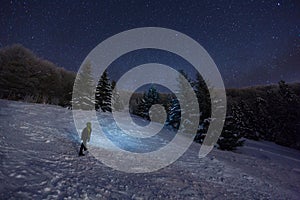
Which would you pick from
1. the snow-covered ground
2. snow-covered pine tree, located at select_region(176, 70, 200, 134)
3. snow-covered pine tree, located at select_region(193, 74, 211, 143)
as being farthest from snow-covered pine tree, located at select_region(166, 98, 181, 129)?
the snow-covered ground

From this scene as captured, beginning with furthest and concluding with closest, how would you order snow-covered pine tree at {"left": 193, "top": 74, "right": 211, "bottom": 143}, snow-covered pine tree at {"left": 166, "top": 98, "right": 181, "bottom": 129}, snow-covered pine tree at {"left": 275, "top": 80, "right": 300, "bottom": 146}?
snow-covered pine tree at {"left": 275, "top": 80, "right": 300, "bottom": 146} < snow-covered pine tree at {"left": 166, "top": 98, "right": 181, "bottom": 129} < snow-covered pine tree at {"left": 193, "top": 74, "right": 211, "bottom": 143}

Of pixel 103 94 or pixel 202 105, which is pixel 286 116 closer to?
pixel 202 105

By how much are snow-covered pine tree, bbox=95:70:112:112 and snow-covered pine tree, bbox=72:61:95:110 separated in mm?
1512

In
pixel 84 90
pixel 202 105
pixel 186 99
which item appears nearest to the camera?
pixel 202 105

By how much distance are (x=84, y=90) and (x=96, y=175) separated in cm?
2077

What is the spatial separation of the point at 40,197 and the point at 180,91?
63.1 feet

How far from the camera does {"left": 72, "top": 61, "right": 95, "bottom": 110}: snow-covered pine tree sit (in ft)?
84.2

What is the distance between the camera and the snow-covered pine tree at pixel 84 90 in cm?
2566

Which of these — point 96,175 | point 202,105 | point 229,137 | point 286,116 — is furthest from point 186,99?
point 286,116

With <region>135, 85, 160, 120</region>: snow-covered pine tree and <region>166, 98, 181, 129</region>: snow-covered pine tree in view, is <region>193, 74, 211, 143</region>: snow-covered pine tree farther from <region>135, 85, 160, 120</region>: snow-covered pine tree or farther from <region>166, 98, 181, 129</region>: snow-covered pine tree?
<region>135, 85, 160, 120</region>: snow-covered pine tree

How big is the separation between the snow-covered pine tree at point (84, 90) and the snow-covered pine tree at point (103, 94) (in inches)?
59.5

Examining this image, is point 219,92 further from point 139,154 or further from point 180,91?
point 139,154

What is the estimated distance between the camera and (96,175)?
7.17 metres

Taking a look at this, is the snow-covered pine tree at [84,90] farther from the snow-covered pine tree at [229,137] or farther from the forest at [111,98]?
the snow-covered pine tree at [229,137]
